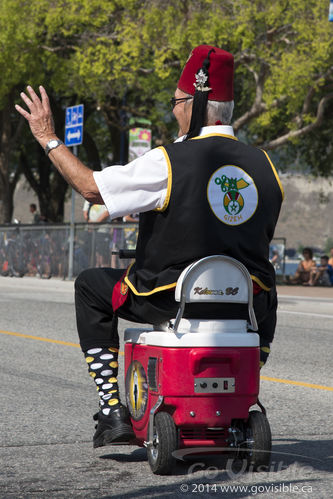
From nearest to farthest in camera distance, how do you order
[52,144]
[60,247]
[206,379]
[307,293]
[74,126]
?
[206,379]
[52,144]
[74,126]
[307,293]
[60,247]

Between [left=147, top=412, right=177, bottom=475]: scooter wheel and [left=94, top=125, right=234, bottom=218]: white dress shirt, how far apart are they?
891mm

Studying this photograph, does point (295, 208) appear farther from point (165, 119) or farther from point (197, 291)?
point (197, 291)

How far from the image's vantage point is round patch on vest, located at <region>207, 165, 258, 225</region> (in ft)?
13.6

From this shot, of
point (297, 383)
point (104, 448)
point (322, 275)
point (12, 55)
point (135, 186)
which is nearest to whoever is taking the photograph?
point (135, 186)

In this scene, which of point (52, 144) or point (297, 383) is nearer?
point (52, 144)

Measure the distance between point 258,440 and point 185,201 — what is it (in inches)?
41.8

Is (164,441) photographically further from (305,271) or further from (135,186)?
(305,271)

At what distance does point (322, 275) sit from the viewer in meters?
26.6

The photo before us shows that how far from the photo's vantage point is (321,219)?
591ft

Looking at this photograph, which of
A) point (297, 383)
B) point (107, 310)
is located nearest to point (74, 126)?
point (297, 383)

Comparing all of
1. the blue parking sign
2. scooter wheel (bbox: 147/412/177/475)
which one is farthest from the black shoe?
the blue parking sign

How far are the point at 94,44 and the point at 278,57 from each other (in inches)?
199

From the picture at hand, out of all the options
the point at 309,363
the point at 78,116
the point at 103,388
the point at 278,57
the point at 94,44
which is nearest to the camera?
the point at 103,388

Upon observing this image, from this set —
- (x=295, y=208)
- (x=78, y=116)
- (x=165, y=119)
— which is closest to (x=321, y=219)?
(x=295, y=208)
